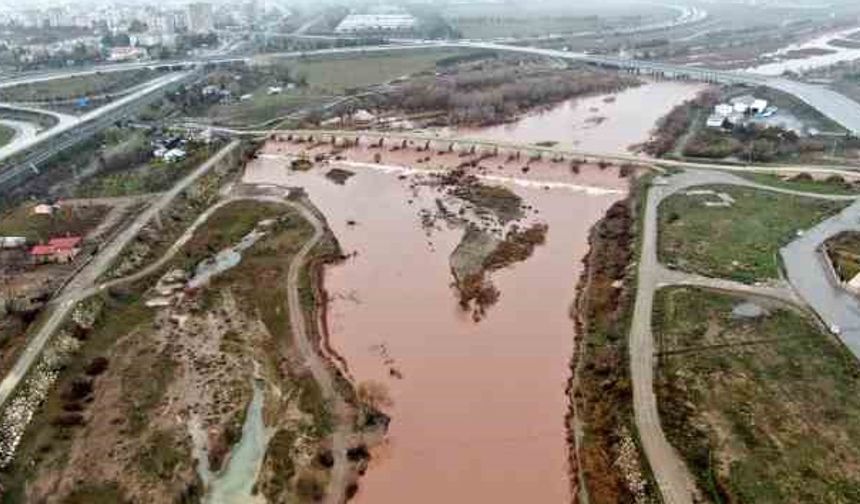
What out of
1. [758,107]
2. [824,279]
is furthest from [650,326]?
[758,107]

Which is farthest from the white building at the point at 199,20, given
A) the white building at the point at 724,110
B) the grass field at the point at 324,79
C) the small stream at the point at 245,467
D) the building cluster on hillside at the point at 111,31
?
the small stream at the point at 245,467

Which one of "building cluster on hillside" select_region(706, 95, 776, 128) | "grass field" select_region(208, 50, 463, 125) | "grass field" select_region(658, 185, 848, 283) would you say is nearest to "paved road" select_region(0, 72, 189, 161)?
"grass field" select_region(208, 50, 463, 125)

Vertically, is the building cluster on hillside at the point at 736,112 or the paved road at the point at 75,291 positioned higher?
the building cluster on hillside at the point at 736,112

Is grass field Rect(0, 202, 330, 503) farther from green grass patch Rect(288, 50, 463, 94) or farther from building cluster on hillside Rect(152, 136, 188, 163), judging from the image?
green grass patch Rect(288, 50, 463, 94)

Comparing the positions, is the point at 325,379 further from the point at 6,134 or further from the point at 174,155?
the point at 6,134

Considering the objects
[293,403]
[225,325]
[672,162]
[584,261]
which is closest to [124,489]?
[293,403]

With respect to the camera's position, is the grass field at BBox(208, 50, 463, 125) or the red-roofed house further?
the grass field at BBox(208, 50, 463, 125)

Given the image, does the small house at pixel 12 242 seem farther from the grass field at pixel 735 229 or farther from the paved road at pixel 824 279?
the paved road at pixel 824 279
